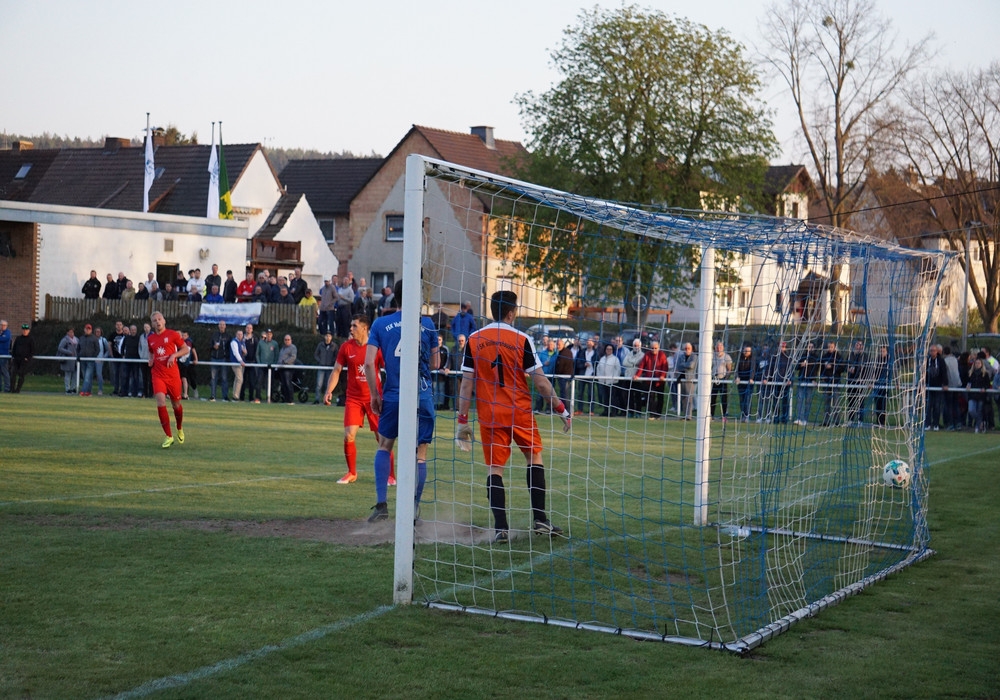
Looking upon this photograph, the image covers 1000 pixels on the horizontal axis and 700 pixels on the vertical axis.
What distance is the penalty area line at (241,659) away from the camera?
183 inches

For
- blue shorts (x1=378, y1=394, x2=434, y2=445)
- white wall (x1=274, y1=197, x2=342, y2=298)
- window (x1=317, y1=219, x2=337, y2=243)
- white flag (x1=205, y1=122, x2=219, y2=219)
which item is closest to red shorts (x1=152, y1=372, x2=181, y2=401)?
blue shorts (x1=378, y1=394, x2=434, y2=445)

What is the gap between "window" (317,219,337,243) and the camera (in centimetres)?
5975

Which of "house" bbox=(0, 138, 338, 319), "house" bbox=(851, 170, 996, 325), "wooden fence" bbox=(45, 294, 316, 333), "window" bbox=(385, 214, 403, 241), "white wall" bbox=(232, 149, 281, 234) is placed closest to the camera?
"wooden fence" bbox=(45, 294, 316, 333)

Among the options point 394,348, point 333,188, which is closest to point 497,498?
point 394,348

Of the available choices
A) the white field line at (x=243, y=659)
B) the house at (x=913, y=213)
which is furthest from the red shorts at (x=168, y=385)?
the house at (x=913, y=213)

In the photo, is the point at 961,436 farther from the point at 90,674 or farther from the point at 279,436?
the point at 90,674

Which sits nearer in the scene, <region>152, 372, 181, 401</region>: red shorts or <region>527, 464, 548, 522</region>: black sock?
<region>527, 464, 548, 522</region>: black sock

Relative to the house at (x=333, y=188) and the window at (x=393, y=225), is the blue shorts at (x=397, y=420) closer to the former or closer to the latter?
the window at (x=393, y=225)

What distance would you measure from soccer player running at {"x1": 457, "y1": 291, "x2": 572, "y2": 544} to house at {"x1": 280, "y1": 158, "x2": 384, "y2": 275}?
162ft

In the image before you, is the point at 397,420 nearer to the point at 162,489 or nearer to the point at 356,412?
the point at 356,412

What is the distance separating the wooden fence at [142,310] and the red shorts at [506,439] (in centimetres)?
1995

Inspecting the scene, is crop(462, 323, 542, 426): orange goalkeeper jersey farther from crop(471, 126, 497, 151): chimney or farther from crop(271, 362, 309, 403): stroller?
crop(471, 126, 497, 151): chimney

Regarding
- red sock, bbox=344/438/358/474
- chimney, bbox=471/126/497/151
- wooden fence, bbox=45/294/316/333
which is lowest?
red sock, bbox=344/438/358/474

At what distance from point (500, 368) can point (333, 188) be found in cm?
5430
